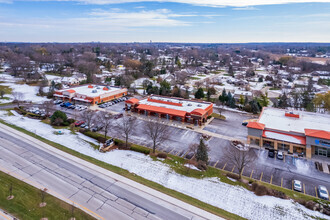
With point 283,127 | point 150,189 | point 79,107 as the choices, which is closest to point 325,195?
point 283,127

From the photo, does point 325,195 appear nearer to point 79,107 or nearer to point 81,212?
point 81,212

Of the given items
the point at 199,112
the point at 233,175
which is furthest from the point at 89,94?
the point at 233,175

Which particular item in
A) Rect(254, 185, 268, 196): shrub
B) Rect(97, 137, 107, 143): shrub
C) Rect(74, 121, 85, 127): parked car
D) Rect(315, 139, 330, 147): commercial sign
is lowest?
Rect(254, 185, 268, 196): shrub

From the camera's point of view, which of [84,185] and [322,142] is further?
[322,142]

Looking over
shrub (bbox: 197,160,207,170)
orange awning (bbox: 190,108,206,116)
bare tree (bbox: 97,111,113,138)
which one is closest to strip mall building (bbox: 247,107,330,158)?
orange awning (bbox: 190,108,206,116)

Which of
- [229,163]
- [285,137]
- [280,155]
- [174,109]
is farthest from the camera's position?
[174,109]

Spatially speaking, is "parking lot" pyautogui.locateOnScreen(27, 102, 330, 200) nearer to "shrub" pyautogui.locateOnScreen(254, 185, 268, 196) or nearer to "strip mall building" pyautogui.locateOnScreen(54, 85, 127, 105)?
"shrub" pyautogui.locateOnScreen(254, 185, 268, 196)

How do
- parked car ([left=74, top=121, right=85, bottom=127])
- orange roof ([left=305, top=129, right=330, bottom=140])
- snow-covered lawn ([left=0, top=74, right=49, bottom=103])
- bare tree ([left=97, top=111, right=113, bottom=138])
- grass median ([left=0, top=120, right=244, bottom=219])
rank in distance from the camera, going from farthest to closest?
snow-covered lawn ([left=0, top=74, right=49, bottom=103])
parked car ([left=74, top=121, right=85, bottom=127])
bare tree ([left=97, top=111, right=113, bottom=138])
orange roof ([left=305, top=129, right=330, bottom=140])
grass median ([left=0, top=120, right=244, bottom=219])

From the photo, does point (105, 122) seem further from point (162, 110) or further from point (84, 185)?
point (84, 185)
